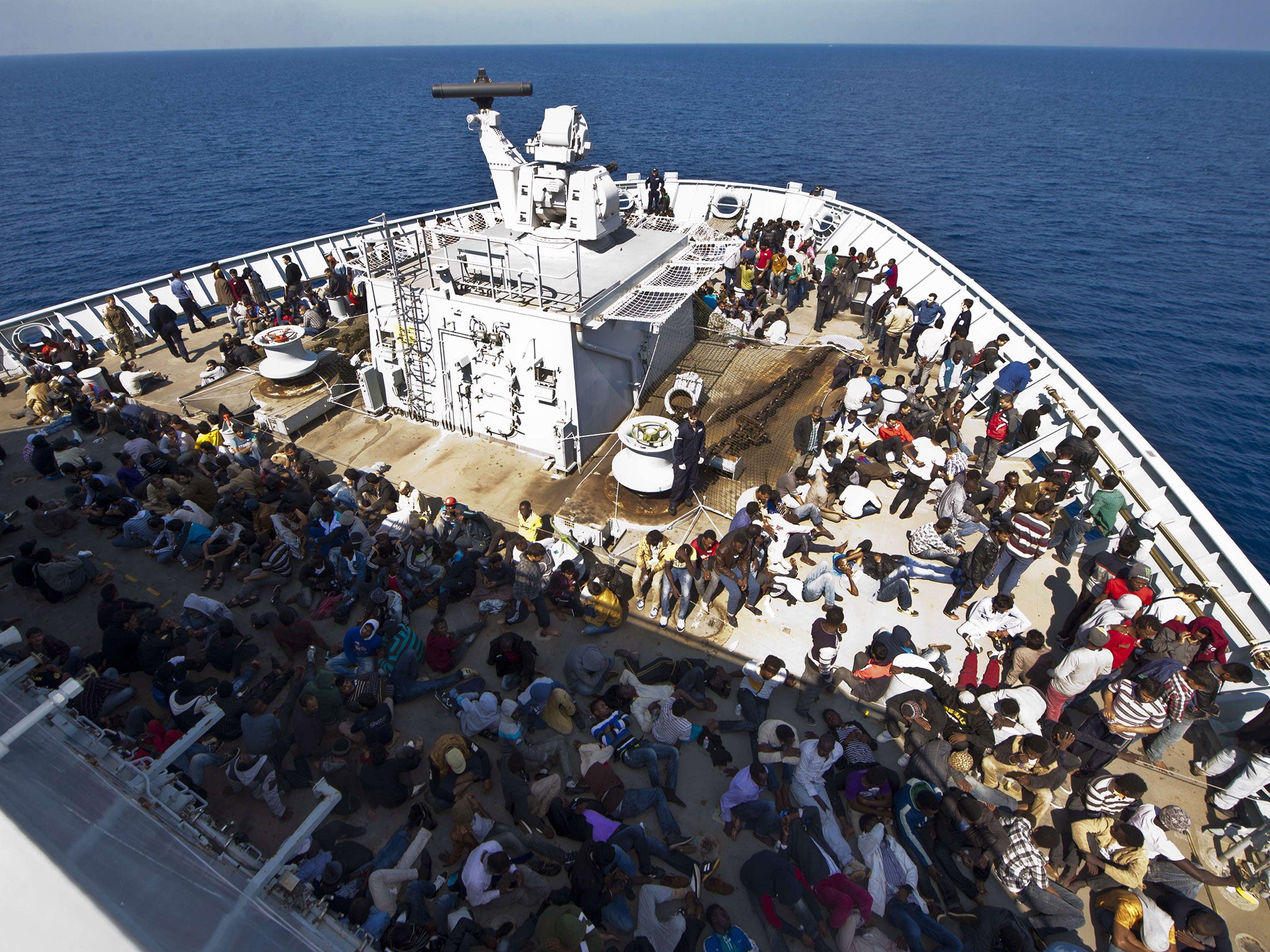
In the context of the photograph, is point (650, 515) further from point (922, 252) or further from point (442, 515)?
point (922, 252)

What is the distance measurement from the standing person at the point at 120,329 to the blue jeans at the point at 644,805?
16.6 m

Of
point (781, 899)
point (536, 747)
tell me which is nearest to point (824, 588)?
point (781, 899)

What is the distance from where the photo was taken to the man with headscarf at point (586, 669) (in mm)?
7841

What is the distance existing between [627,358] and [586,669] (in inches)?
274

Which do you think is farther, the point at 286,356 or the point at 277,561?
the point at 286,356

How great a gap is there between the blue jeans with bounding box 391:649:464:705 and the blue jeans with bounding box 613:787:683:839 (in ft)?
9.12

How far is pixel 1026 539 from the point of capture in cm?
847

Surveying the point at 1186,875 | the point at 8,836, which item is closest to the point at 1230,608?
the point at 1186,875

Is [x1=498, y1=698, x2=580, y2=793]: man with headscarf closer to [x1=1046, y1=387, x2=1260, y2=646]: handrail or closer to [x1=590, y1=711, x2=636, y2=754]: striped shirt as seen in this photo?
Result: [x1=590, y1=711, x2=636, y2=754]: striped shirt

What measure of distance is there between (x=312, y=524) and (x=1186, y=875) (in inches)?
452

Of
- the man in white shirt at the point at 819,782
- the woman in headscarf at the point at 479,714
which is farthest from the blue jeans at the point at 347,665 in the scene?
the man in white shirt at the point at 819,782

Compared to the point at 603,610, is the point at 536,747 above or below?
below

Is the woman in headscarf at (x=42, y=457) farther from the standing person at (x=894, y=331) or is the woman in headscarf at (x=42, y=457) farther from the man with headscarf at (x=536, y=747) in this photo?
the standing person at (x=894, y=331)

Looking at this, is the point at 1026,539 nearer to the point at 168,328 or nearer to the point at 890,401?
the point at 890,401
